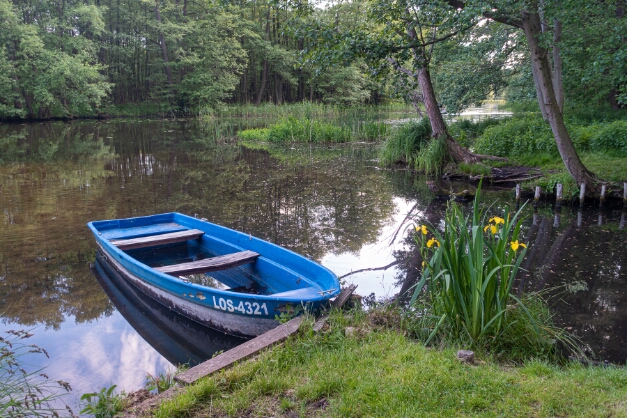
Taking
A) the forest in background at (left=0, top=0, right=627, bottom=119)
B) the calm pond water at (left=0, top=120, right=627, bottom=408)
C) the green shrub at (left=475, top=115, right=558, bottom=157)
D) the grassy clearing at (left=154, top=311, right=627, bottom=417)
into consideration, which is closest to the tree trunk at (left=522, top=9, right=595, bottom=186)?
the calm pond water at (left=0, top=120, right=627, bottom=408)

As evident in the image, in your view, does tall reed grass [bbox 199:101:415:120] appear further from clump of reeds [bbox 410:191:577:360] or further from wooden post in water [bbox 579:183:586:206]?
clump of reeds [bbox 410:191:577:360]

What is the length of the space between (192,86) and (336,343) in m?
36.1

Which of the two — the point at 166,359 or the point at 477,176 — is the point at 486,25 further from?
the point at 166,359

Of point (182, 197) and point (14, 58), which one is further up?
point (14, 58)

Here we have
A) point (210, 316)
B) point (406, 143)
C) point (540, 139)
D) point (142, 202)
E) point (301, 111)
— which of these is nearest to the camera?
point (210, 316)

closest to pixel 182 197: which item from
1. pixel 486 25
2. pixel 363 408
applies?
pixel 363 408

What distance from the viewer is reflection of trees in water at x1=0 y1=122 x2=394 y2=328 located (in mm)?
6148

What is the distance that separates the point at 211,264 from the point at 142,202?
5127 millimetres

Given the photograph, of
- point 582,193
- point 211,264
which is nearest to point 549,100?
point 582,193

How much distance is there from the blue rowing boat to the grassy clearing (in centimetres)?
88

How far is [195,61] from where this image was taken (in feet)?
118

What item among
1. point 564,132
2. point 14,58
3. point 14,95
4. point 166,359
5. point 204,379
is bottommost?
point 166,359

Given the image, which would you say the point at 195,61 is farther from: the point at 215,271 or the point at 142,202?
the point at 215,271

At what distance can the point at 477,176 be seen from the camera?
1190cm
